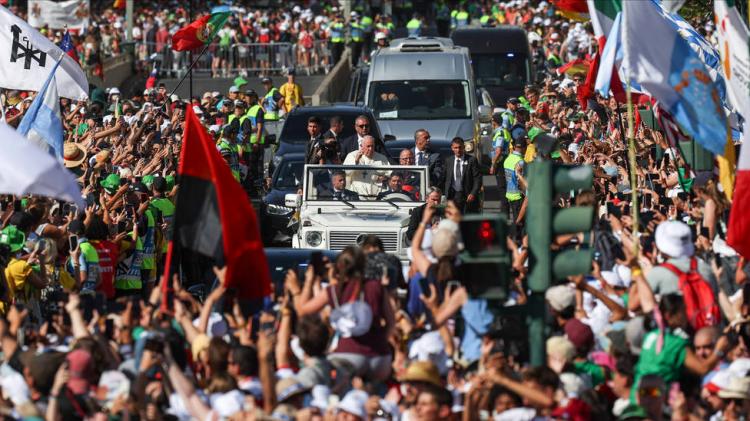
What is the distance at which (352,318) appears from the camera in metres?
10.7

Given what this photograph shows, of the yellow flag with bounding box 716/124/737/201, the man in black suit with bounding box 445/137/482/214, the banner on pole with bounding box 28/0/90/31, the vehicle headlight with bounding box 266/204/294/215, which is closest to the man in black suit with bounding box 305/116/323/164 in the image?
the vehicle headlight with bounding box 266/204/294/215

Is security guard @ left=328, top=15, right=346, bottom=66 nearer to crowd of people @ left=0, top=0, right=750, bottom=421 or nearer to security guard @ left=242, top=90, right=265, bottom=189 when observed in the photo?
security guard @ left=242, top=90, right=265, bottom=189

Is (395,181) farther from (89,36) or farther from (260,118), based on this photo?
(89,36)

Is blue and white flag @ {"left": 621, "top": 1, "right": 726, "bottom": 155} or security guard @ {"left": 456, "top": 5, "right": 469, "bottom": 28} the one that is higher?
blue and white flag @ {"left": 621, "top": 1, "right": 726, "bottom": 155}

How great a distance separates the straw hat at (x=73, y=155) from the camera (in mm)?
17969

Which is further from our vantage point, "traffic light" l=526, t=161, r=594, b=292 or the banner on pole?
the banner on pole

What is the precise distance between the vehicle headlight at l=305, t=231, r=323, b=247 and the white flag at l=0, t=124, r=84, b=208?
5480 millimetres

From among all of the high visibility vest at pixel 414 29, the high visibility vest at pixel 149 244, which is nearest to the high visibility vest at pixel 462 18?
the high visibility vest at pixel 414 29

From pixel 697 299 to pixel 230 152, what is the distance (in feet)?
40.4

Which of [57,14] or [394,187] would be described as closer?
[394,187]

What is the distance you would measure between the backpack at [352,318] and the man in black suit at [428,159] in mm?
9078

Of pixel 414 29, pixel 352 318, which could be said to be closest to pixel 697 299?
pixel 352 318

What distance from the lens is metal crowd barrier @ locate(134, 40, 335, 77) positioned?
4234 cm

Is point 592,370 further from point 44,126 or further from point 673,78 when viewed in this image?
point 44,126
